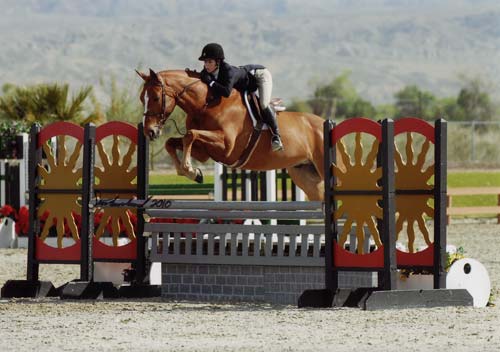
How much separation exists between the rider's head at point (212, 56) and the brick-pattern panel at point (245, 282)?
143 cm

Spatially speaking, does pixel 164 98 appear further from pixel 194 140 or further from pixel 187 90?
pixel 194 140

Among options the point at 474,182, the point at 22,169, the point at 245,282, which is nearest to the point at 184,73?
the point at 245,282

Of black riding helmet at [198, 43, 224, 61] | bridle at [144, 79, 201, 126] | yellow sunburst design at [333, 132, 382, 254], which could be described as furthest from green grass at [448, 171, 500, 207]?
yellow sunburst design at [333, 132, 382, 254]

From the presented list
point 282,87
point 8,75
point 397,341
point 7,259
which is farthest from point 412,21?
point 397,341

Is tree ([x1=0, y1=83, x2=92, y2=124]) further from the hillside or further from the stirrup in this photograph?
the hillside

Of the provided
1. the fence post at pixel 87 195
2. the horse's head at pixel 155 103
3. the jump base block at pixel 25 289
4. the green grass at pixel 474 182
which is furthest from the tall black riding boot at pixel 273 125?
the green grass at pixel 474 182

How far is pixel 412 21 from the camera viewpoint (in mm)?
90750

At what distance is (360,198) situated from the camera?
26.0ft

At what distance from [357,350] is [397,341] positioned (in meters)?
0.36

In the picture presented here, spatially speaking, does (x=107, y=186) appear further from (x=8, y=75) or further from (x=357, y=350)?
(x=8, y=75)

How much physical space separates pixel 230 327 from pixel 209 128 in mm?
2464

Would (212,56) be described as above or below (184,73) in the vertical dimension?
above

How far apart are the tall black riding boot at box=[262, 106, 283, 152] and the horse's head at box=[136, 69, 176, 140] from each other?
0.88 m

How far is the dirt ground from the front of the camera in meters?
6.12
